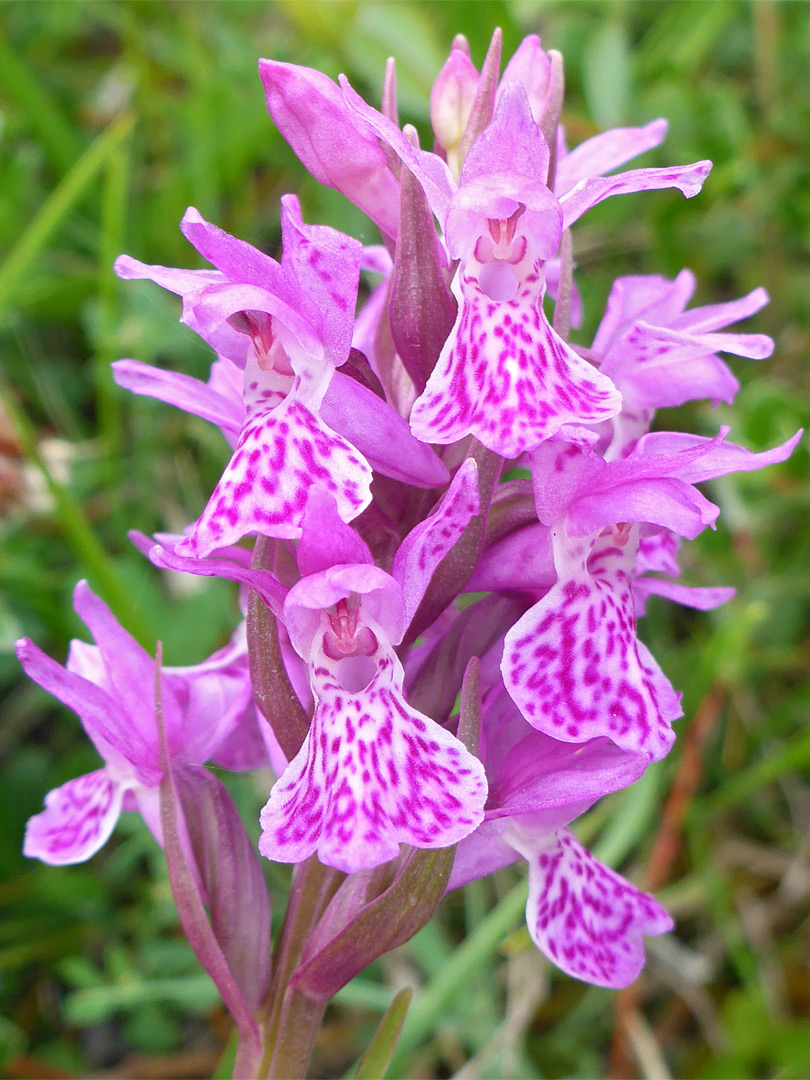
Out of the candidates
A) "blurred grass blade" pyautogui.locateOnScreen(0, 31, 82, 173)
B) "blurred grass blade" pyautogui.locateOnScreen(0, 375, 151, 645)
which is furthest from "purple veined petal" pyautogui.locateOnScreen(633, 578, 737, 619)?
"blurred grass blade" pyautogui.locateOnScreen(0, 31, 82, 173)

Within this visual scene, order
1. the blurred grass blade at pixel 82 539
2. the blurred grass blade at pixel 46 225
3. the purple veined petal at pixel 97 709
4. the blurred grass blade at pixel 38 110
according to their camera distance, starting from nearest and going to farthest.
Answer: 1. the purple veined petal at pixel 97 709
2. the blurred grass blade at pixel 82 539
3. the blurred grass blade at pixel 46 225
4. the blurred grass blade at pixel 38 110

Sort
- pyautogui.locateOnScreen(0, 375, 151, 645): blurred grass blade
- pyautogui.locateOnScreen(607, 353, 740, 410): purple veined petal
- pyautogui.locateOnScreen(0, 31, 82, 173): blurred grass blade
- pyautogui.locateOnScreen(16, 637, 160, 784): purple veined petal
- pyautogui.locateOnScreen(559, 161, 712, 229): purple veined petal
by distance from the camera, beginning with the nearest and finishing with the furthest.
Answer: pyautogui.locateOnScreen(559, 161, 712, 229): purple veined petal → pyautogui.locateOnScreen(16, 637, 160, 784): purple veined petal → pyautogui.locateOnScreen(607, 353, 740, 410): purple veined petal → pyautogui.locateOnScreen(0, 375, 151, 645): blurred grass blade → pyautogui.locateOnScreen(0, 31, 82, 173): blurred grass blade

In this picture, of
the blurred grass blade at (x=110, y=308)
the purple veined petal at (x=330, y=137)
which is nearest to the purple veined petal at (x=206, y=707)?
the purple veined petal at (x=330, y=137)

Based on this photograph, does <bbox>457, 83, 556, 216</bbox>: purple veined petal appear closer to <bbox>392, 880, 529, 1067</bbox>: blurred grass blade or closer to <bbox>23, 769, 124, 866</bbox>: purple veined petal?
<bbox>23, 769, 124, 866</bbox>: purple veined petal

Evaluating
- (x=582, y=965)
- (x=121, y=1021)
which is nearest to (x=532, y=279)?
(x=582, y=965)

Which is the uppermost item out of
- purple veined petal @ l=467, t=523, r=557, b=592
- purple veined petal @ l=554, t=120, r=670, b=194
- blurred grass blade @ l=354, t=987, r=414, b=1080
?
purple veined petal @ l=554, t=120, r=670, b=194

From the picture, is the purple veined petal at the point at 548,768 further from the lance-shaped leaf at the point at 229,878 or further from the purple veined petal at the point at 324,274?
the purple veined petal at the point at 324,274

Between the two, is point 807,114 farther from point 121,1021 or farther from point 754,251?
point 121,1021
